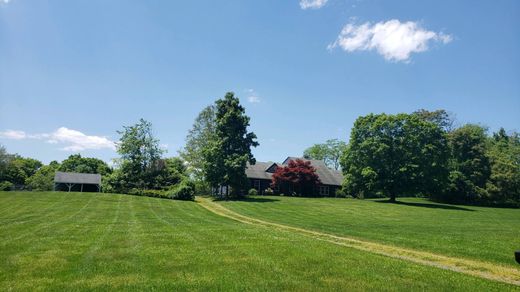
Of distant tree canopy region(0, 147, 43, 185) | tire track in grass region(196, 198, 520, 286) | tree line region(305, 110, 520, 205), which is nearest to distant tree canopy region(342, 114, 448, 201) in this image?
tree line region(305, 110, 520, 205)

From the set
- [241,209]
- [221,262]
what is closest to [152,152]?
[241,209]

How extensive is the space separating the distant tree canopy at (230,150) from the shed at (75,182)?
90.3ft

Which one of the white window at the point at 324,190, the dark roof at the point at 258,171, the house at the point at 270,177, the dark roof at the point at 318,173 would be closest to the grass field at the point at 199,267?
the dark roof at the point at 258,171

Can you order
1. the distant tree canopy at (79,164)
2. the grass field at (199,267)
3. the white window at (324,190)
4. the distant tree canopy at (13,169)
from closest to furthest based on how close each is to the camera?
1. the grass field at (199,267)
2. the white window at (324,190)
3. the distant tree canopy at (13,169)
4. the distant tree canopy at (79,164)

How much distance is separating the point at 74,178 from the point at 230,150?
31717 millimetres

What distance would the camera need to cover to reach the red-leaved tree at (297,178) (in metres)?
54.1

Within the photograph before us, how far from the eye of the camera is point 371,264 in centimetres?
1009

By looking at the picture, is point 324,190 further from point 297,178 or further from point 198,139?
point 198,139

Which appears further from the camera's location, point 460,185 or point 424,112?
point 424,112

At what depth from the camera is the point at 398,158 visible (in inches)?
1925

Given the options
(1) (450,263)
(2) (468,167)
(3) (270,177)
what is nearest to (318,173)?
(3) (270,177)

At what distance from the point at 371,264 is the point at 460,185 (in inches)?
2162

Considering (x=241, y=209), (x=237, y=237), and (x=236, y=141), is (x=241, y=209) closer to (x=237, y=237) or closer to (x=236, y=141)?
(x=236, y=141)

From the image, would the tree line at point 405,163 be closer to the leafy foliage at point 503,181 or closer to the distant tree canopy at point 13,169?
the leafy foliage at point 503,181
